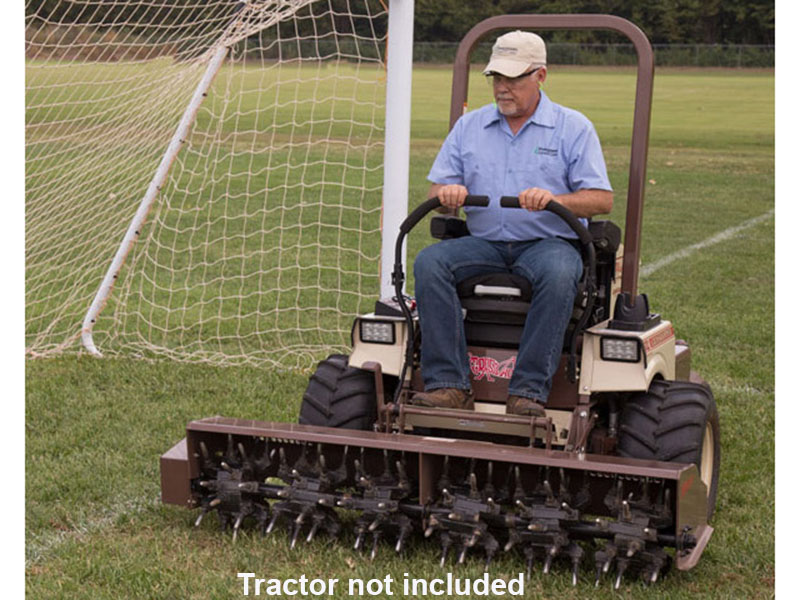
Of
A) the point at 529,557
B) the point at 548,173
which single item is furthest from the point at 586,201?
the point at 529,557

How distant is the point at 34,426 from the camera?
6770 mm

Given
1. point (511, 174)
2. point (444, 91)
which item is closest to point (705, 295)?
point (511, 174)

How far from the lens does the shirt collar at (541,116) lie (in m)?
5.39

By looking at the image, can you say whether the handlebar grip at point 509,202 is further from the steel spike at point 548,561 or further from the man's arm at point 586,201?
the steel spike at point 548,561

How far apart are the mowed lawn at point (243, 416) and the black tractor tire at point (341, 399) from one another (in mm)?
557

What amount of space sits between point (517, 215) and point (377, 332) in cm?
80

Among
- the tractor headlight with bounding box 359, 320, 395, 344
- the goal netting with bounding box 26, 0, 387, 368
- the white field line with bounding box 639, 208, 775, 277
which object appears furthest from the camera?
the white field line with bounding box 639, 208, 775, 277

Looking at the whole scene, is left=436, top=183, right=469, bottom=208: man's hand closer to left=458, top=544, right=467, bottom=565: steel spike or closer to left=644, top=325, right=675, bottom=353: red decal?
left=644, top=325, right=675, bottom=353: red decal

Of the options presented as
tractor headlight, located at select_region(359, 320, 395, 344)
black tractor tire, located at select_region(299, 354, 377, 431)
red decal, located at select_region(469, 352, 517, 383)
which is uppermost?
tractor headlight, located at select_region(359, 320, 395, 344)

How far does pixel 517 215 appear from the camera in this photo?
5.36 metres

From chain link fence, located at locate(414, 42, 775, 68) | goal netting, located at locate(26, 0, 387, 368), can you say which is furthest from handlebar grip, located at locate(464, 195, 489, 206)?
chain link fence, located at locate(414, 42, 775, 68)

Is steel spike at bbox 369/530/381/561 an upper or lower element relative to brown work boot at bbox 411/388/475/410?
lower

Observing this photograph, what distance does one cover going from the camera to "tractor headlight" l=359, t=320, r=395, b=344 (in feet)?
18.0

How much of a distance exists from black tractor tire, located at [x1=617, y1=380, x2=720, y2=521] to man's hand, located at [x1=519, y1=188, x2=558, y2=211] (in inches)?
35.0
